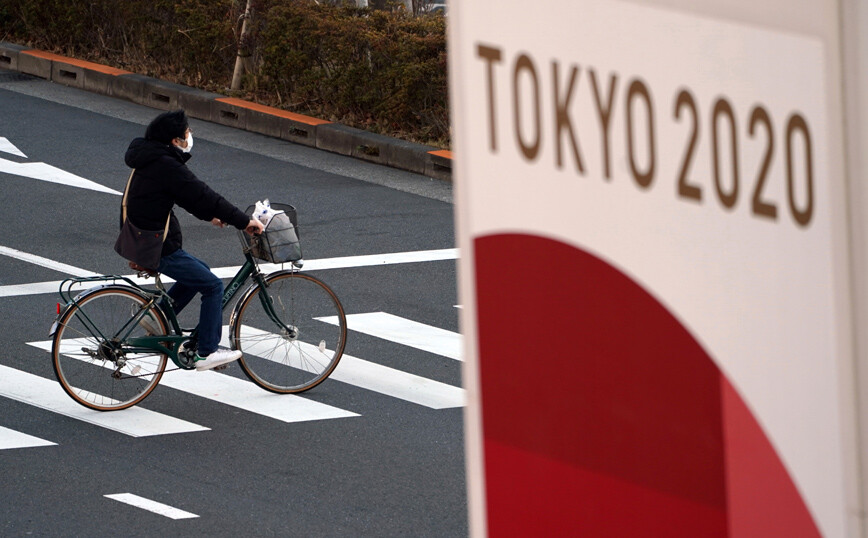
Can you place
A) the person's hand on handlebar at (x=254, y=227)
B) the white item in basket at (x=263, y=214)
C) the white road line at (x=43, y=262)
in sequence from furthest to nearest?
the white road line at (x=43, y=262) < the white item in basket at (x=263, y=214) < the person's hand on handlebar at (x=254, y=227)

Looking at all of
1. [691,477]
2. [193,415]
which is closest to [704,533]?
[691,477]

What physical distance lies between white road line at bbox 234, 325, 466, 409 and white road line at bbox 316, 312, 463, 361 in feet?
1.53

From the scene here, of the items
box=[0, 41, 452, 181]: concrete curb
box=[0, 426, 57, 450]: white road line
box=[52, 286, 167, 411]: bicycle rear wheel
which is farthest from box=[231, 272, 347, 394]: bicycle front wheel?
box=[0, 41, 452, 181]: concrete curb

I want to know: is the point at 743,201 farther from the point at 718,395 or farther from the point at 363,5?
the point at 363,5

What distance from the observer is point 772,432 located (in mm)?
1656

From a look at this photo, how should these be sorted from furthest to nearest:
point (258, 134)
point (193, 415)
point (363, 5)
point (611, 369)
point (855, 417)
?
point (363, 5) < point (258, 134) < point (193, 415) < point (611, 369) < point (855, 417)

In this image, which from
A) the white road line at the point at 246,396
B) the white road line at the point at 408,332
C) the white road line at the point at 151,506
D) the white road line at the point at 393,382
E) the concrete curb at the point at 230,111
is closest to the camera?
the white road line at the point at 151,506

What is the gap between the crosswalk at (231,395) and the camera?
771 centimetres

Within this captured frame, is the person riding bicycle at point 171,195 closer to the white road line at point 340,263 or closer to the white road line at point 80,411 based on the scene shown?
the white road line at point 80,411

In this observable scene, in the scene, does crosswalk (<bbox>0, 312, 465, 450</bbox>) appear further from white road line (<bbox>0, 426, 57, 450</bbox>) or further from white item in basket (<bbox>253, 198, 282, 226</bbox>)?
white item in basket (<bbox>253, 198, 282, 226</bbox>)

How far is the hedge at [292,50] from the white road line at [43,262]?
18.4ft

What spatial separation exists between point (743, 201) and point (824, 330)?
7.2 inches

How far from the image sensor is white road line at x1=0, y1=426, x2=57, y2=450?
23.9ft

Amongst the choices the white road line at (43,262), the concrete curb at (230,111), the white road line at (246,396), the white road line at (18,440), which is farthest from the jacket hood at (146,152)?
the concrete curb at (230,111)
